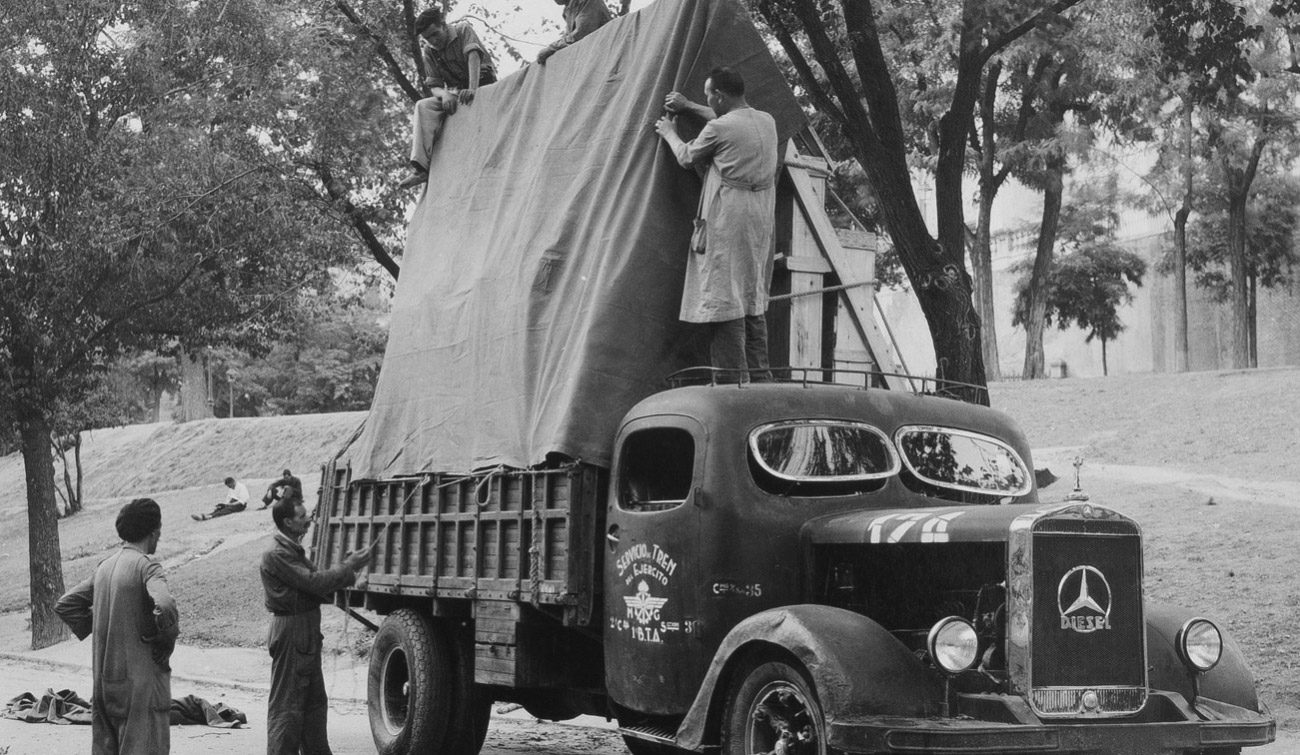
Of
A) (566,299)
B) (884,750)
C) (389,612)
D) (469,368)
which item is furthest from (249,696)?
(884,750)

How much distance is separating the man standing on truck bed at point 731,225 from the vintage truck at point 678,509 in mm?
272

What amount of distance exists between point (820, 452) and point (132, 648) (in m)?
3.44

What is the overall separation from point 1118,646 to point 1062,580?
0.44m

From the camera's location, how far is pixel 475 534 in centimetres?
881

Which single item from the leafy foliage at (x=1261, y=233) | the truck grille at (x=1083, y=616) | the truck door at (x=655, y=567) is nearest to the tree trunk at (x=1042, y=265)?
the leafy foliage at (x=1261, y=233)

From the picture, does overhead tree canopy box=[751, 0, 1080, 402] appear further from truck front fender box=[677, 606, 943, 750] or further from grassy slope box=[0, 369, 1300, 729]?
truck front fender box=[677, 606, 943, 750]

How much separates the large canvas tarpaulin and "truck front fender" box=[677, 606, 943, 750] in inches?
78.1

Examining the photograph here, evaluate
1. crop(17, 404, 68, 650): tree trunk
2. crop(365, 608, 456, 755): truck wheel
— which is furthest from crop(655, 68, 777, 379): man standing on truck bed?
crop(17, 404, 68, 650): tree trunk

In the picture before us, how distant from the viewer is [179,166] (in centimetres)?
1831

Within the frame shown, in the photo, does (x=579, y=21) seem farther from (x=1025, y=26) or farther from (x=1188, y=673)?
(x=1188, y=673)

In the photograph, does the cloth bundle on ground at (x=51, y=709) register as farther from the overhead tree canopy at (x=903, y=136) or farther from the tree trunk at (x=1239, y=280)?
the tree trunk at (x=1239, y=280)

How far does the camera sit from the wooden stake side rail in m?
7.93

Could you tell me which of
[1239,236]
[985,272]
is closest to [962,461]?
[985,272]

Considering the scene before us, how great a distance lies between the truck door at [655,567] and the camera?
7191mm
